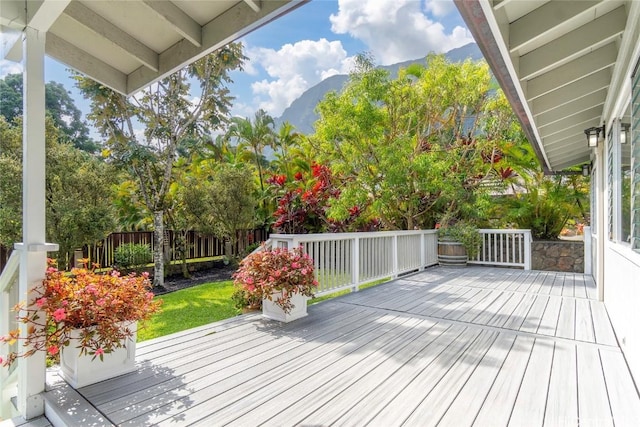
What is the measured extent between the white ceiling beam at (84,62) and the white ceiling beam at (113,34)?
0.39m

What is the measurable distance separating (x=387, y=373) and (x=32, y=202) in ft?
9.20

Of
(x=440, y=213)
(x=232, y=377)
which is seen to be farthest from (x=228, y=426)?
(x=440, y=213)

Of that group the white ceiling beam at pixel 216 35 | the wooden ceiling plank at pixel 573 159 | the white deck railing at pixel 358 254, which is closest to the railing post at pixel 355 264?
the white deck railing at pixel 358 254

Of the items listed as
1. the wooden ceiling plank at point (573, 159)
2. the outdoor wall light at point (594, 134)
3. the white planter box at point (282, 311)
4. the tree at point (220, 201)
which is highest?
the wooden ceiling plank at point (573, 159)

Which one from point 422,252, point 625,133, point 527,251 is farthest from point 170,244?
point 625,133

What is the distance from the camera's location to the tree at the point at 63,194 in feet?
21.2

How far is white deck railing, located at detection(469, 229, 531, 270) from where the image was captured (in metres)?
7.74

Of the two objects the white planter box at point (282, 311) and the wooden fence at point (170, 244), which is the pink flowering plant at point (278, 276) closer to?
the white planter box at point (282, 311)

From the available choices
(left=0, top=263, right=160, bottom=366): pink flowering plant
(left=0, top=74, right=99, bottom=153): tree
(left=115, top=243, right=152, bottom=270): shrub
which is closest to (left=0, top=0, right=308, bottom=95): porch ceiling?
(left=0, top=263, right=160, bottom=366): pink flowering plant

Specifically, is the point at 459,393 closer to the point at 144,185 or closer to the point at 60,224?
the point at 60,224

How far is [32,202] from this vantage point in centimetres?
222

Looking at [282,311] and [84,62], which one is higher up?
[84,62]

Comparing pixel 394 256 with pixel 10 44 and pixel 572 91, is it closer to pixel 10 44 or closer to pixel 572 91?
pixel 572 91

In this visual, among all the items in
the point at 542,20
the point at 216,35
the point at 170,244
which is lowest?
the point at 170,244
